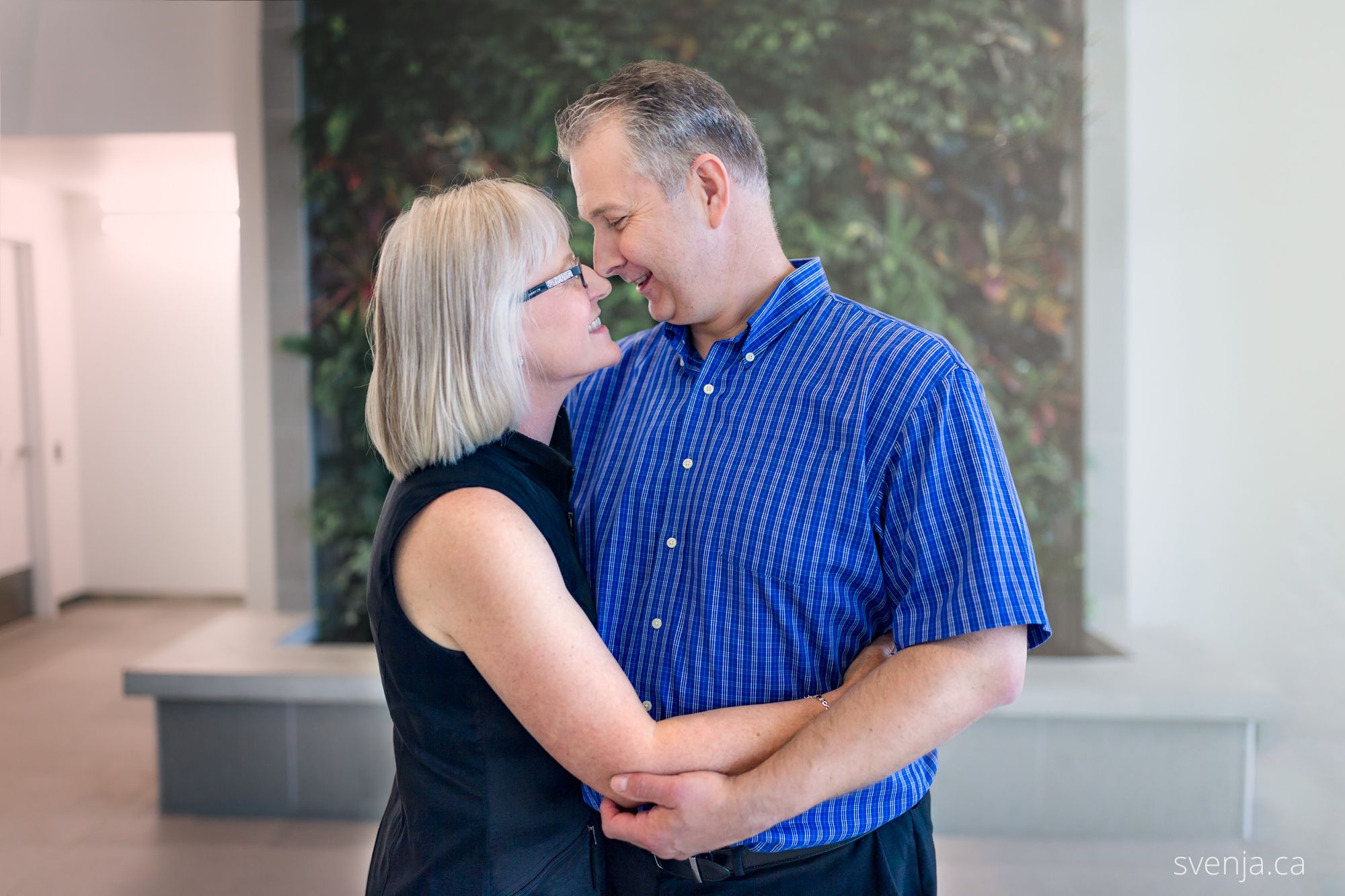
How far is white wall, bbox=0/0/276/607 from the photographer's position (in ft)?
7.00

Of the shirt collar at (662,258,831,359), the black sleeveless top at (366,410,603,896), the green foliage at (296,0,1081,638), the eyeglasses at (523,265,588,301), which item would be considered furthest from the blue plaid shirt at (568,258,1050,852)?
the green foliage at (296,0,1081,638)

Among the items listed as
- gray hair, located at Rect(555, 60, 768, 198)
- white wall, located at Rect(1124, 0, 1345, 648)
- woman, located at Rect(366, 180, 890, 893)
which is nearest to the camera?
woman, located at Rect(366, 180, 890, 893)

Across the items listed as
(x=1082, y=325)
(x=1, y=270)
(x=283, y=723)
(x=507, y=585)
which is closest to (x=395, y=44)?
(x=1, y=270)

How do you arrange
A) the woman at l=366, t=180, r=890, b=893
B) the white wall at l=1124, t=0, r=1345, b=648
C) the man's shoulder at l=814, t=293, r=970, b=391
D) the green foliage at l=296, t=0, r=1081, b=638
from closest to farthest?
1. the woman at l=366, t=180, r=890, b=893
2. the man's shoulder at l=814, t=293, r=970, b=391
3. the white wall at l=1124, t=0, r=1345, b=648
4. the green foliage at l=296, t=0, r=1081, b=638

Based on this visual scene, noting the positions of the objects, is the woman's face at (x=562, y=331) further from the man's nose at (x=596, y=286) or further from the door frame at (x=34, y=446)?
the door frame at (x=34, y=446)

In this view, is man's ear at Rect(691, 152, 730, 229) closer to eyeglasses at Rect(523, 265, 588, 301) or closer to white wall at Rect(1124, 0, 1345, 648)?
eyeglasses at Rect(523, 265, 588, 301)

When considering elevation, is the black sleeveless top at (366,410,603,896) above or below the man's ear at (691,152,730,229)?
below

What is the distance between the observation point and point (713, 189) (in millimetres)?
1283

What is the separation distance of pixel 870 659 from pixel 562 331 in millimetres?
536

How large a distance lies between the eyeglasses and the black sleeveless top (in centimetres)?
17

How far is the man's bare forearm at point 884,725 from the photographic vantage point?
1.05 m

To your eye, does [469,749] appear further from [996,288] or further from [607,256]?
[996,288]

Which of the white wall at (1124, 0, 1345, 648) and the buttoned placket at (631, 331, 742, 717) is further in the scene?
the white wall at (1124, 0, 1345, 648)

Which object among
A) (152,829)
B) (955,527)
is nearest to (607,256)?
(955,527)
